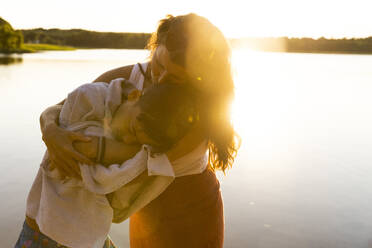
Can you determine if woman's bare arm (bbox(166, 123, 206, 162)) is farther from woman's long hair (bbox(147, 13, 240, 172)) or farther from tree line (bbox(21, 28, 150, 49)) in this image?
tree line (bbox(21, 28, 150, 49))

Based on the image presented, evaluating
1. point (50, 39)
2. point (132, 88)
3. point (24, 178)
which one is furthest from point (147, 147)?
point (50, 39)

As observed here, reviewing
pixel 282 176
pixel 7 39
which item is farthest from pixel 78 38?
pixel 282 176

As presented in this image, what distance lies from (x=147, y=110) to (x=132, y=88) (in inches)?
8.8

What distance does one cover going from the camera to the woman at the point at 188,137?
3.93 ft

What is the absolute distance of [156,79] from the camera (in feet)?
4.20

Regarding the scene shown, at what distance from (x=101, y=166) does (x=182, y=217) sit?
0.56 m

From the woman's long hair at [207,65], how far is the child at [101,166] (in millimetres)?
124

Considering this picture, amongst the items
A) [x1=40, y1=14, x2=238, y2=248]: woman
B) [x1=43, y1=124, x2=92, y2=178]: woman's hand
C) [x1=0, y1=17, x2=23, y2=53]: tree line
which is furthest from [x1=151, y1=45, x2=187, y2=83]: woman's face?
[x1=0, y1=17, x2=23, y2=53]: tree line

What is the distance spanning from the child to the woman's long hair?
0.12 meters

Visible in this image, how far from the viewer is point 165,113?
112 cm

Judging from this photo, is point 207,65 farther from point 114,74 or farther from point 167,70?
point 114,74

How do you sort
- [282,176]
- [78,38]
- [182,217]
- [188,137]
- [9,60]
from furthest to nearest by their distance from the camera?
[78,38]
[9,60]
[282,176]
[182,217]
[188,137]

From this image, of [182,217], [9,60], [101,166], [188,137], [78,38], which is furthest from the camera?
[78,38]

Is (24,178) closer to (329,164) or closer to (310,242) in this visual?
(310,242)
